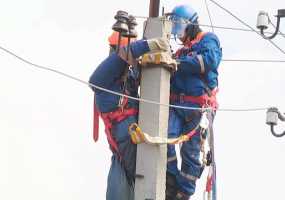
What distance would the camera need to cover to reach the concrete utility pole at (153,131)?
22.0ft

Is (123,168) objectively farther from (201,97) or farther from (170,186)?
(201,97)

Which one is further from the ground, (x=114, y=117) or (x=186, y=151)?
(x=114, y=117)

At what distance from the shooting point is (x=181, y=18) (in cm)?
746

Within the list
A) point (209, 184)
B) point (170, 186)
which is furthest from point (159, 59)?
point (209, 184)

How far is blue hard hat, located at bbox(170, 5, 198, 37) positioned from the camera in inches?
292

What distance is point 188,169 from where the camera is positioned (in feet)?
23.5

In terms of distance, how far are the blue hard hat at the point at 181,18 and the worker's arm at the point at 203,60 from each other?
23 cm

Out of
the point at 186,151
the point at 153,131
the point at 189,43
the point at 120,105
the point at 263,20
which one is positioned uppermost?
the point at 263,20

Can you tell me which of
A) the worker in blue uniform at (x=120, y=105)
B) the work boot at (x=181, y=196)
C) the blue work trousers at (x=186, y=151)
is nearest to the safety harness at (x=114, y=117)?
the worker in blue uniform at (x=120, y=105)

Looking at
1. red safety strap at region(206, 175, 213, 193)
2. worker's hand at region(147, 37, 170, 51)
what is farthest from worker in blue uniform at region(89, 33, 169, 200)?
red safety strap at region(206, 175, 213, 193)

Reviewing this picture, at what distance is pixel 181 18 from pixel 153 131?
1.17m

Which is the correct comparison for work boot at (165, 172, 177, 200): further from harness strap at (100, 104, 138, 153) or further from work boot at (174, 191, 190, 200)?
harness strap at (100, 104, 138, 153)

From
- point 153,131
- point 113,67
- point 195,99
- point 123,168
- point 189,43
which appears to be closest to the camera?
point 153,131

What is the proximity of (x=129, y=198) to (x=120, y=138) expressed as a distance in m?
0.49
